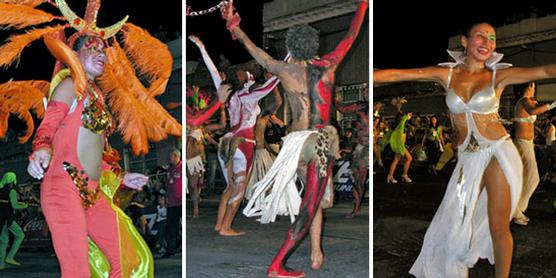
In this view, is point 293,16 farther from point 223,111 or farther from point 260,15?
point 223,111

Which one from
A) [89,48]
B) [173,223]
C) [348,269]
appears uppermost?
[89,48]

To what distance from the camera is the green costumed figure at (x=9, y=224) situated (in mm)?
3619

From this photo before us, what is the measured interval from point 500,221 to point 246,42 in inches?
67.3

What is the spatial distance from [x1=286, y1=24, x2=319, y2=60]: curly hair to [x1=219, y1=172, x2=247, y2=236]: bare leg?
5.51 feet

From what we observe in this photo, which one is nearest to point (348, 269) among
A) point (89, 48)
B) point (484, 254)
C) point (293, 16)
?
point (484, 254)

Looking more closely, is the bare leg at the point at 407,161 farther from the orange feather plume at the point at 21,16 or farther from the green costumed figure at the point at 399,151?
the orange feather plume at the point at 21,16

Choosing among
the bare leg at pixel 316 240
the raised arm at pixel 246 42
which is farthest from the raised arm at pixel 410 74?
the bare leg at pixel 316 240

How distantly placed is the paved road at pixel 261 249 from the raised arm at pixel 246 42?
1254mm

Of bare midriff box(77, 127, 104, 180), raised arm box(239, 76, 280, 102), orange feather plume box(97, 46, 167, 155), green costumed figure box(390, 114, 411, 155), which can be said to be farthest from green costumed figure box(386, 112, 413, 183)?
bare midriff box(77, 127, 104, 180)

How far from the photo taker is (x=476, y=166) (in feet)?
9.73

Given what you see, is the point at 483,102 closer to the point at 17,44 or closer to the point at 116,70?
the point at 116,70

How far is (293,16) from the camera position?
3.77 m

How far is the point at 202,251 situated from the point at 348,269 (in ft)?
3.44

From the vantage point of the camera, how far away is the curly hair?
3.40 metres
